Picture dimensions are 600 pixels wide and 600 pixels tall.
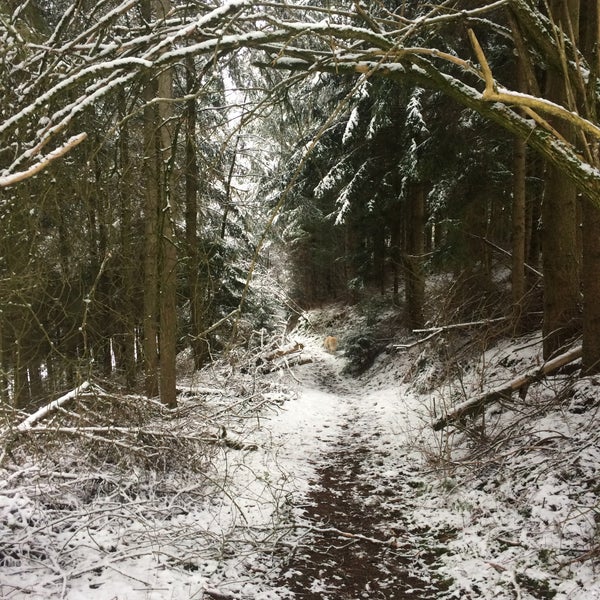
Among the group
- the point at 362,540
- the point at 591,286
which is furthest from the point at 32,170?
the point at 591,286

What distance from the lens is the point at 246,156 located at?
10594mm

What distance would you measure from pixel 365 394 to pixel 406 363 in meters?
1.44

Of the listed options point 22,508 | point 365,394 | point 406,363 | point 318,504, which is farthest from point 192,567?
point 406,363

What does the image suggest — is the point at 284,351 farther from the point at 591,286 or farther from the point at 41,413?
the point at 591,286

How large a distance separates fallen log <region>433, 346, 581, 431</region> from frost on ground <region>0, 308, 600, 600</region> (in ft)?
0.53

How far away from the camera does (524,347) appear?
7.43 metres

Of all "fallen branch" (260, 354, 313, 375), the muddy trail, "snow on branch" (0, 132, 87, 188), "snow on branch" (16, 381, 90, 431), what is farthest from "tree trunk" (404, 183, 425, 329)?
"snow on branch" (0, 132, 87, 188)

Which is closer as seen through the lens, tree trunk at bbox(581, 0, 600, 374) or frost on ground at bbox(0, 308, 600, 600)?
frost on ground at bbox(0, 308, 600, 600)

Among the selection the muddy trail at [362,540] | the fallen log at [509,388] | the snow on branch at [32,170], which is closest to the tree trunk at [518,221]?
the fallen log at [509,388]

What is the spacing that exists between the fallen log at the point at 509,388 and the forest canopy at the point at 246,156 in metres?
0.24

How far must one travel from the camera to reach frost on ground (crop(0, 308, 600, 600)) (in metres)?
3.57

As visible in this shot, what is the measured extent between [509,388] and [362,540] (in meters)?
2.67

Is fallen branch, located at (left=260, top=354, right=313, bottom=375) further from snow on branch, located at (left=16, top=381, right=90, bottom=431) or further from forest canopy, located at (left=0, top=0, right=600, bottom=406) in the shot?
snow on branch, located at (left=16, top=381, right=90, bottom=431)

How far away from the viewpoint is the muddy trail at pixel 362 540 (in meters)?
3.83
